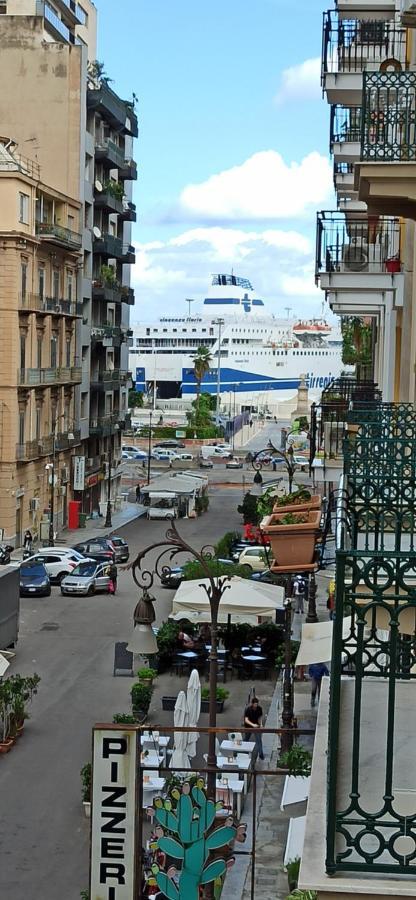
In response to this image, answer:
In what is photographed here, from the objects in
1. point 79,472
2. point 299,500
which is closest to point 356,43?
point 299,500

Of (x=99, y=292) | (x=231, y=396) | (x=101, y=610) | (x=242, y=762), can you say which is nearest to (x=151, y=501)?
(x=99, y=292)

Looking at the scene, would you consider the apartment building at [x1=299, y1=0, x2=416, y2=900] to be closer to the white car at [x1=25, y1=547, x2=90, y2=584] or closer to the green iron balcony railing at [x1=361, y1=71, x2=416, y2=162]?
the green iron balcony railing at [x1=361, y1=71, x2=416, y2=162]

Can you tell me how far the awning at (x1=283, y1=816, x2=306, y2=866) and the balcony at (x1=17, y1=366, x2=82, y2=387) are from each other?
108 feet

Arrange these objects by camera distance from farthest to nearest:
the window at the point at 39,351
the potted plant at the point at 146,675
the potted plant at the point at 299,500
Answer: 1. the window at the point at 39,351
2. the potted plant at the point at 146,675
3. the potted plant at the point at 299,500

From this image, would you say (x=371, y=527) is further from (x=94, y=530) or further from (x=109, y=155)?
(x=109, y=155)

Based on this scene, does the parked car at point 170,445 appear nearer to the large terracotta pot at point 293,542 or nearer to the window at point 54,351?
the window at point 54,351

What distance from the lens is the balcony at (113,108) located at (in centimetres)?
5738

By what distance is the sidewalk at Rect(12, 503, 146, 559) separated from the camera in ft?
166

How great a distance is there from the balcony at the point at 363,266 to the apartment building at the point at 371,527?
0.10 ft

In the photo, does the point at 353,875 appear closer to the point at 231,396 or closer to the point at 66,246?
the point at 66,246

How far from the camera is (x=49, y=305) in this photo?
50.8m

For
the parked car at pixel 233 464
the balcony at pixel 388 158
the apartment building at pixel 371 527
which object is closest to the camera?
the apartment building at pixel 371 527

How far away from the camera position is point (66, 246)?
170 feet

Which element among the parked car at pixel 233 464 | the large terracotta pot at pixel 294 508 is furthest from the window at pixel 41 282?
the parked car at pixel 233 464
